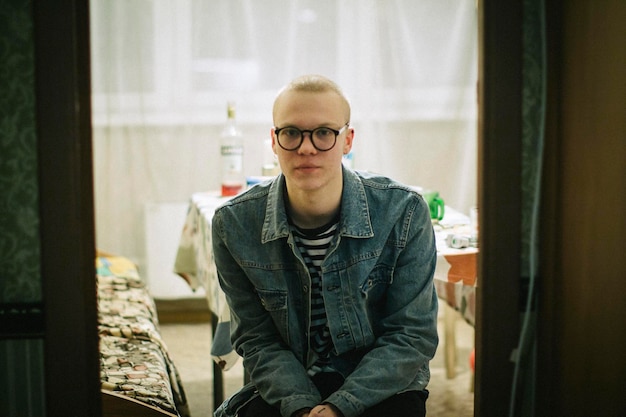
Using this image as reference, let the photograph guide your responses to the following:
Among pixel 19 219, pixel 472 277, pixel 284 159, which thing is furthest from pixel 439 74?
pixel 19 219

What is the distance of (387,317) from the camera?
5.38 ft

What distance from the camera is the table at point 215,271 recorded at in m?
1.97

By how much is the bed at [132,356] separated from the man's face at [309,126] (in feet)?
2.24

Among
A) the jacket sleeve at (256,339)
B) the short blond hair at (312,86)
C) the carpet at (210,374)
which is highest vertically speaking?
the short blond hair at (312,86)

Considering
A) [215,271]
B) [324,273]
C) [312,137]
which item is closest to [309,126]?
[312,137]

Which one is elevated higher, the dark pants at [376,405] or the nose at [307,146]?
the nose at [307,146]

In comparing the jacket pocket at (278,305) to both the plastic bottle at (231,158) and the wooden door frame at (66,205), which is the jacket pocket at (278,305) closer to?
the wooden door frame at (66,205)

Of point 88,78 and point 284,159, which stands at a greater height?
point 88,78

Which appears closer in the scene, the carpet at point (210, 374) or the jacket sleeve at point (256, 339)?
the jacket sleeve at point (256, 339)

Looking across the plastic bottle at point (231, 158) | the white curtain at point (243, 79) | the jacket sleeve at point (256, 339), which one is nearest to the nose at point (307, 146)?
the jacket sleeve at point (256, 339)

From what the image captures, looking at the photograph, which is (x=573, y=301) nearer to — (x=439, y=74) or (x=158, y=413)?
(x=158, y=413)

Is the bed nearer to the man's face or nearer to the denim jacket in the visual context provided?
the denim jacket

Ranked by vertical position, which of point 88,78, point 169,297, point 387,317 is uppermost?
point 88,78

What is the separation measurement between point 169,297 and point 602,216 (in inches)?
112
